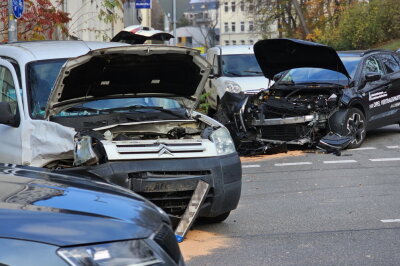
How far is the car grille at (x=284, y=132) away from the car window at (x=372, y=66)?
2.00 meters

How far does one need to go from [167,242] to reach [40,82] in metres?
4.23

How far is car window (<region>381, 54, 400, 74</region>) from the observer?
521 inches

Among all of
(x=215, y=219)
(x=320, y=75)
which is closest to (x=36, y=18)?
(x=320, y=75)

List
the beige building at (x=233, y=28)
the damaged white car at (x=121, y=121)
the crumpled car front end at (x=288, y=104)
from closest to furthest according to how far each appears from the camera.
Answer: the damaged white car at (x=121, y=121), the crumpled car front end at (x=288, y=104), the beige building at (x=233, y=28)

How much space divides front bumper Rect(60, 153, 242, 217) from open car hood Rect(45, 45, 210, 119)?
1180mm

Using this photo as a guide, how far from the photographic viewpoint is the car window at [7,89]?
6914 millimetres

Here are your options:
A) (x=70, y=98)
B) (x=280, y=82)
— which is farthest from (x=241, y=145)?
(x=70, y=98)

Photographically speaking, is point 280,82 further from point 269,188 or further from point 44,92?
point 44,92

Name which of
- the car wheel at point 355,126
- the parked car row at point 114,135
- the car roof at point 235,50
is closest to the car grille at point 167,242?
the parked car row at point 114,135

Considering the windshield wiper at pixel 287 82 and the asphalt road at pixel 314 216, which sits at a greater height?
the windshield wiper at pixel 287 82

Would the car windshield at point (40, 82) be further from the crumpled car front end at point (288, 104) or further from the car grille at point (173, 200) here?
the crumpled car front end at point (288, 104)

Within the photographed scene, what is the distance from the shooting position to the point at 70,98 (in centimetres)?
704

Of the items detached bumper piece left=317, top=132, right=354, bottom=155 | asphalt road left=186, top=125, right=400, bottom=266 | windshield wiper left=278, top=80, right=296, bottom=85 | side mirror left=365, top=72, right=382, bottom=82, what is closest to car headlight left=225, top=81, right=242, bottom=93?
windshield wiper left=278, top=80, right=296, bottom=85

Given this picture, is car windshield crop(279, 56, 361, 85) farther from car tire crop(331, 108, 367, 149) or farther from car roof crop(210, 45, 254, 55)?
car roof crop(210, 45, 254, 55)
